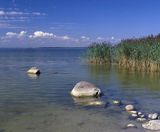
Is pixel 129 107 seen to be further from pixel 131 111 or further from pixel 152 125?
pixel 152 125

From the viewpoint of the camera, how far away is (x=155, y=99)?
23.8 meters

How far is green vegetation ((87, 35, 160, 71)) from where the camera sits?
40.6m

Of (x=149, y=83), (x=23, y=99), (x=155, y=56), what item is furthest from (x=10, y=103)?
(x=155, y=56)

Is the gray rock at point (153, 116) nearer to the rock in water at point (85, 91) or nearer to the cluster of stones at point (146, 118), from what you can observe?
the cluster of stones at point (146, 118)

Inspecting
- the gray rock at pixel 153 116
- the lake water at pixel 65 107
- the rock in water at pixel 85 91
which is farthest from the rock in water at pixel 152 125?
the rock in water at pixel 85 91

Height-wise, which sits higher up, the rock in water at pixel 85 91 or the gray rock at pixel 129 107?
the rock in water at pixel 85 91

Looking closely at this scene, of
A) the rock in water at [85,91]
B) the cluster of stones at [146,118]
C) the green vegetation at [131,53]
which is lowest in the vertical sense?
the cluster of stones at [146,118]

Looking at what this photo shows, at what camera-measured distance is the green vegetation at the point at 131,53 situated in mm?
40625

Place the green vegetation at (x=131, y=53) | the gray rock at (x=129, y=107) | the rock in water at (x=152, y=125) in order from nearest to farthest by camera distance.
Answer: the rock in water at (x=152, y=125) < the gray rock at (x=129, y=107) < the green vegetation at (x=131, y=53)

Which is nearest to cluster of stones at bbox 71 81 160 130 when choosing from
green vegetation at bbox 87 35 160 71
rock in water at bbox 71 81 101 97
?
rock in water at bbox 71 81 101 97

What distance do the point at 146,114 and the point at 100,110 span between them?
2.61m

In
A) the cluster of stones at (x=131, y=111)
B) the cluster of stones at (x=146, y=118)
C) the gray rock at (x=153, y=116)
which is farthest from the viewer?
the gray rock at (x=153, y=116)

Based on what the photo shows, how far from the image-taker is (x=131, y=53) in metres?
44.4

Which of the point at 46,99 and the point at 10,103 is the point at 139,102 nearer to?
the point at 46,99
